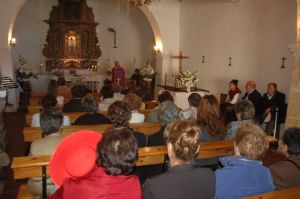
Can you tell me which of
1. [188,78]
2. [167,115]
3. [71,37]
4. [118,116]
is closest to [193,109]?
[167,115]

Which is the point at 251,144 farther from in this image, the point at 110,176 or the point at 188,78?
the point at 188,78

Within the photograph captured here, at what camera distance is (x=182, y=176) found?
186cm

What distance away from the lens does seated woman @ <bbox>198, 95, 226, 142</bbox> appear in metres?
3.57

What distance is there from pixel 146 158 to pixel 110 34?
12.6 m

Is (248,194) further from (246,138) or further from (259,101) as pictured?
(259,101)

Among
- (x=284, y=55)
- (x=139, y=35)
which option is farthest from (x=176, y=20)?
(x=284, y=55)

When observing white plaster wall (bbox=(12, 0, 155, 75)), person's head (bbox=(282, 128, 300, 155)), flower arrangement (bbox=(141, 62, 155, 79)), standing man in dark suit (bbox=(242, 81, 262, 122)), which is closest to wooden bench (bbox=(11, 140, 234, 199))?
person's head (bbox=(282, 128, 300, 155))

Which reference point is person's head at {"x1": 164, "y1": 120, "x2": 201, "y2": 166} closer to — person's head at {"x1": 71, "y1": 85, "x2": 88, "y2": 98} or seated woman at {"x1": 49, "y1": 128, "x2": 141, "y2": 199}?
seated woman at {"x1": 49, "y1": 128, "x2": 141, "y2": 199}

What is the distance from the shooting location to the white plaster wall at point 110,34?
45.7 feet

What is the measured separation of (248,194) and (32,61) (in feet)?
43.6

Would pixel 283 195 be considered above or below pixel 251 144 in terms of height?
below

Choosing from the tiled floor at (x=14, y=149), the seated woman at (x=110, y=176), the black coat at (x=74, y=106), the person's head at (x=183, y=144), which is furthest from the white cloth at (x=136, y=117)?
the seated woman at (x=110, y=176)

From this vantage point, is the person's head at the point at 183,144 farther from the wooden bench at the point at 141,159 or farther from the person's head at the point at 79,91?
the person's head at the point at 79,91

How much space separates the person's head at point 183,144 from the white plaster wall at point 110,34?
40.7 ft
